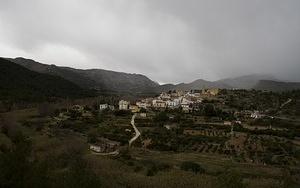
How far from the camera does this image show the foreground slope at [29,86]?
12662 cm

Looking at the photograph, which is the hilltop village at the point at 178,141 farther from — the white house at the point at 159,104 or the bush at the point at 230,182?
the white house at the point at 159,104

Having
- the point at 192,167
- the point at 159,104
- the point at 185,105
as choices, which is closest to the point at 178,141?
the point at 192,167

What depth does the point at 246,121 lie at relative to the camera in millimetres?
95750

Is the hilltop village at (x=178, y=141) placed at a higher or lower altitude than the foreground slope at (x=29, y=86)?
lower

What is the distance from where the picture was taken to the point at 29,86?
495ft

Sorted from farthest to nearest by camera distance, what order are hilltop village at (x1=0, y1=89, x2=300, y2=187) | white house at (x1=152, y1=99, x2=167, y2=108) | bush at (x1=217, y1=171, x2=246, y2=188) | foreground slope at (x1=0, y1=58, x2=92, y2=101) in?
1. white house at (x1=152, y1=99, x2=167, y2=108)
2. foreground slope at (x1=0, y1=58, x2=92, y2=101)
3. hilltop village at (x1=0, y1=89, x2=300, y2=187)
4. bush at (x1=217, y1=171, x2=246, y2=188)

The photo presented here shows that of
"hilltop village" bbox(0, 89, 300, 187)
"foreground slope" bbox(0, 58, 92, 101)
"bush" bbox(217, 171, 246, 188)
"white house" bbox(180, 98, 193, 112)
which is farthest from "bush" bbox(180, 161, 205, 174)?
"foreground slope" bbox(0, 58, 92, 101)

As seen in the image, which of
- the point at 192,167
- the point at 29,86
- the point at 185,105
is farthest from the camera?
the point at 29,86

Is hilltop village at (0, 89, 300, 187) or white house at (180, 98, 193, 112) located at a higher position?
white house at (180, 98, 193, 112)

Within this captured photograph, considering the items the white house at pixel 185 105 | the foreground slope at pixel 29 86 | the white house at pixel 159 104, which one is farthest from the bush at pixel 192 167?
the white house at pixel 159 104

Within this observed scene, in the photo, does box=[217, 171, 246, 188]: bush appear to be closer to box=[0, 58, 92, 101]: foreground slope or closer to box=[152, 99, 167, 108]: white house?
box=[0, 58, 92, 101]: foreground slope

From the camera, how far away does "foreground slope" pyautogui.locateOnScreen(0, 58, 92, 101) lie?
127 m

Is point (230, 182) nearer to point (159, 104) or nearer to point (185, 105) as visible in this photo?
point (185, 105)

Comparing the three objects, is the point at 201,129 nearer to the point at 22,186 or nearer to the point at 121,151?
the point at 121,151
